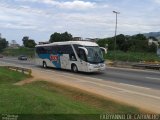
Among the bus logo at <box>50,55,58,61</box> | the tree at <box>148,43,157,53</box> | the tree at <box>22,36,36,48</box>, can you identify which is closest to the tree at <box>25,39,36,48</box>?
the tree at <box>22,36,36,48</box>

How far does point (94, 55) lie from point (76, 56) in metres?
1.90

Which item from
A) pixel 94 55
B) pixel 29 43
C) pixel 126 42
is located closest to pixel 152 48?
pixel 126 42

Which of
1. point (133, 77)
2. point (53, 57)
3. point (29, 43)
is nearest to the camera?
point (133, 77)

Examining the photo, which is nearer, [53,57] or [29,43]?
[53,57]

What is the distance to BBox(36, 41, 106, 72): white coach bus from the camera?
31000mm

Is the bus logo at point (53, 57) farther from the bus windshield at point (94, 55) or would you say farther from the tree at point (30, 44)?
the tree at point (30, 44)

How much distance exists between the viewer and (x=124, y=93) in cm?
1864

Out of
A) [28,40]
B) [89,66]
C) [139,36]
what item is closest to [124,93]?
[89,66]

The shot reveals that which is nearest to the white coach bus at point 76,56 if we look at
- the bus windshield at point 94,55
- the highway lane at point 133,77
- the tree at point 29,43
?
the bus windshield at point 94,55

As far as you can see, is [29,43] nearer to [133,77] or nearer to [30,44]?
[30,44]

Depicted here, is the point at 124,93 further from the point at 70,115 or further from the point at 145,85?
the point at 70,115

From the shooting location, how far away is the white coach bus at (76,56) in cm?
3100

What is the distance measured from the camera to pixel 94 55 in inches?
1228

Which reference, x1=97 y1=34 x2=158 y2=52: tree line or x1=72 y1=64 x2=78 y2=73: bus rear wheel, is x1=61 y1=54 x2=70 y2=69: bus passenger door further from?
x1=97 y1=34 x2=158 y2=52: tree line
